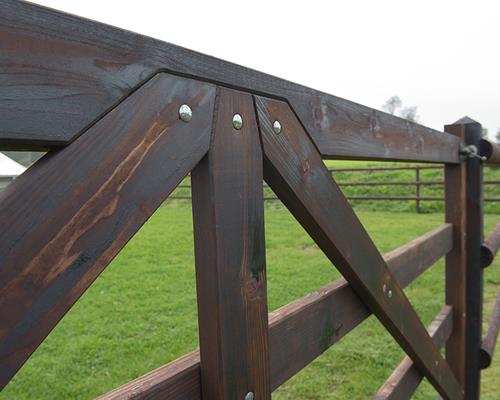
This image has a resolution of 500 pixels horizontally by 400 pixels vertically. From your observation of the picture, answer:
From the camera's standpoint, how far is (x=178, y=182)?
0.59 m

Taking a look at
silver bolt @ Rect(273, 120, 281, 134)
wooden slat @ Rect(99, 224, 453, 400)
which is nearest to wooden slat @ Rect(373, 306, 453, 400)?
wooden slat @ Rect(99, 224, 453, 400)

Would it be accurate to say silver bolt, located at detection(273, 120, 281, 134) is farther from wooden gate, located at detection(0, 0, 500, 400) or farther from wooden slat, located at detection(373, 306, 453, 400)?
wooden slat, located at detection(373, 306, 453, 400)

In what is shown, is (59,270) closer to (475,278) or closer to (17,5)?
(17,5)

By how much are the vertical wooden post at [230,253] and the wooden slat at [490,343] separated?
198 centimetres

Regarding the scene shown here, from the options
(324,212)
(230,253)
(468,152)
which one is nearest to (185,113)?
(230,253)

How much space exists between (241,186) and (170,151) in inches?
6.1

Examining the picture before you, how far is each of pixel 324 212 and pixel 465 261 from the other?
1624 mm

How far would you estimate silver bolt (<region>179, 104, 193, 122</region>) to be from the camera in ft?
1.94

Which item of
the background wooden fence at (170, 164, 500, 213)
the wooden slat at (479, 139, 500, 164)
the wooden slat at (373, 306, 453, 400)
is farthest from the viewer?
the background wooden fence at (170, 164, 500, 213)

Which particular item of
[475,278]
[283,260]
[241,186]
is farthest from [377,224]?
[241,186]

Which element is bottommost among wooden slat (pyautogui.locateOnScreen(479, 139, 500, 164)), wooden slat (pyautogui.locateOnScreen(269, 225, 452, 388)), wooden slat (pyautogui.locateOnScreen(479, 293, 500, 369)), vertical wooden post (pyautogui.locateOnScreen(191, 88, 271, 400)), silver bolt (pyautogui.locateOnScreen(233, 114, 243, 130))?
wooden slat (pyautogui.locateOnScreen(479, 293, 500, 369))

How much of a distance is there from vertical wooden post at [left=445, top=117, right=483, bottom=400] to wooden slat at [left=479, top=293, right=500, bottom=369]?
34mm

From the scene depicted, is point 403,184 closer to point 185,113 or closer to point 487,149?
point 487,149

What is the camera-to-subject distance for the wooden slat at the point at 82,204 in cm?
43
